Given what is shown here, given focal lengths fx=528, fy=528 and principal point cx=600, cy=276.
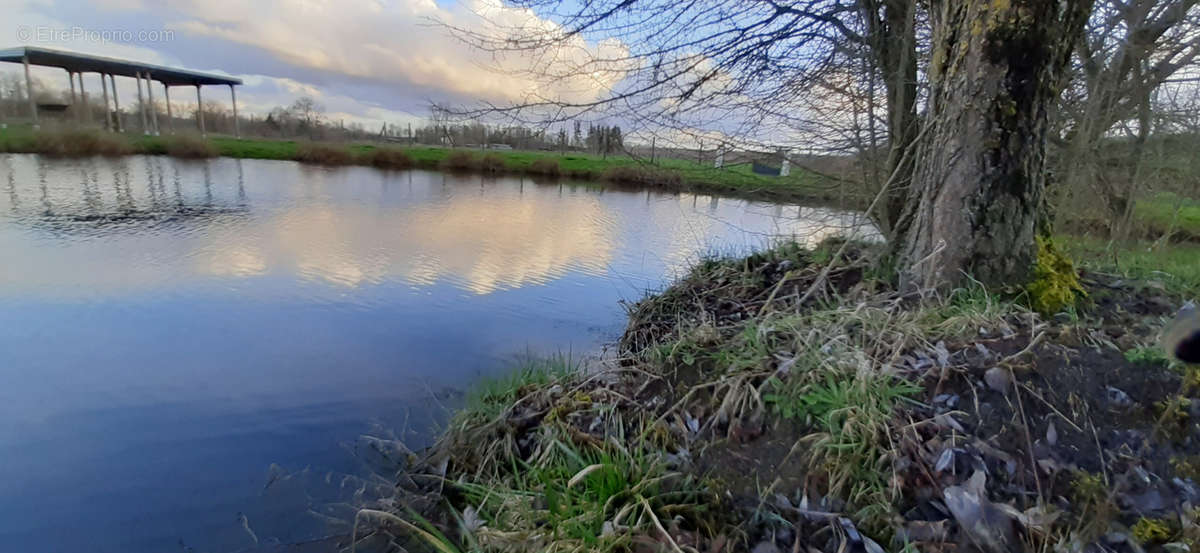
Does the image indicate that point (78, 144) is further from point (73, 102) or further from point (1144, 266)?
point (1144, 266)

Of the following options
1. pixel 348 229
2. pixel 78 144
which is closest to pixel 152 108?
pixel 78 144

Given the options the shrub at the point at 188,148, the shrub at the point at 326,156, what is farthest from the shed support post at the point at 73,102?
the shrub at the point at 326,156

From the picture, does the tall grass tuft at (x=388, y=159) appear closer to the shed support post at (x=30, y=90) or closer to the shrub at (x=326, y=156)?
the shrub at (x=326, y=156)

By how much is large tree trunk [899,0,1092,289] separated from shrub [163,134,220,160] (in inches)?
1317

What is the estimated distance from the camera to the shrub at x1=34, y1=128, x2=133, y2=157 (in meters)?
22.6

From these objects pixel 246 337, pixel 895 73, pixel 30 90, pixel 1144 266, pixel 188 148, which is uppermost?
pixel 30 90

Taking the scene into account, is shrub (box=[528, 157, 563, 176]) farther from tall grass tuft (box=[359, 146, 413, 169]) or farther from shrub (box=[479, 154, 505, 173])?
tall grass tuft (box=[359, 146, 413, 169])

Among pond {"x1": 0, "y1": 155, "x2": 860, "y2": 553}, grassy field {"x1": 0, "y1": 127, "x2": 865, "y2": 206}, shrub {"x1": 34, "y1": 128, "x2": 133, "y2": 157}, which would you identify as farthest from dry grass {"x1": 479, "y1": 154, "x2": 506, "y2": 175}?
pond {"x1": 0, "y1": 155, "x2": 860, "y2": 553}

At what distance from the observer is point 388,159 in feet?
98.2

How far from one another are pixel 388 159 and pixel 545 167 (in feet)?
29.9

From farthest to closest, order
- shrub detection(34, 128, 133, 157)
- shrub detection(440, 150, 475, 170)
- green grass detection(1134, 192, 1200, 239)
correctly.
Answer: shrub detection(440, 150, 475, 170) → shrub detection(34, 128, 133, 157) → green grass detection(1134, 192, 1200, 239)

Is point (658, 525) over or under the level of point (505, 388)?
over

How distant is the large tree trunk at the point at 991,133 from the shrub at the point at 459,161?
95.8 feet

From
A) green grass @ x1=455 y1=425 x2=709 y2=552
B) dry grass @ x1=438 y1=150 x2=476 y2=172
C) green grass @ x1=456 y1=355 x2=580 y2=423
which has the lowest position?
green grass @ x1=456 y1=355 x2=580 y2=423
